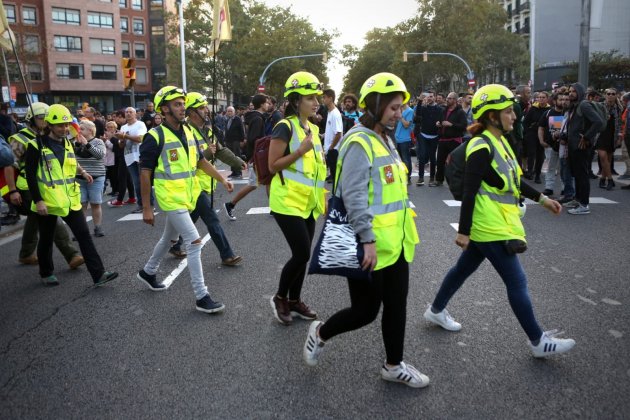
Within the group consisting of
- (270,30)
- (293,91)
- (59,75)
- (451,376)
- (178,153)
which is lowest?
(451,376)

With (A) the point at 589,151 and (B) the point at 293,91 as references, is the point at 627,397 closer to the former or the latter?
(B) the point at 293,91

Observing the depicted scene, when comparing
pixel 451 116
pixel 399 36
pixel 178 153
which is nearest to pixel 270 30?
pixel 399 36

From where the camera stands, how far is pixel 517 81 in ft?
201

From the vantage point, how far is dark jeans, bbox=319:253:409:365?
3.31 meters

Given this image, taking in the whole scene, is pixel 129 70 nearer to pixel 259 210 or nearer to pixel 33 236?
pixel 259 210

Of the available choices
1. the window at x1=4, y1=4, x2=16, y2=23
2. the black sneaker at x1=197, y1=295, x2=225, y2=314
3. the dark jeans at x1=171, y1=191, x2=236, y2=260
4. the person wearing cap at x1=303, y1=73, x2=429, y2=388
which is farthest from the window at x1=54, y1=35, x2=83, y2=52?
the person wearing cap at x1=303, y1=73, x2=429, y2=388

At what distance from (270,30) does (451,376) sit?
55593 millimetres

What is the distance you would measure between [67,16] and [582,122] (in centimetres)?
6127

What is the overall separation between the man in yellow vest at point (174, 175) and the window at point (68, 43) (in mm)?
61860

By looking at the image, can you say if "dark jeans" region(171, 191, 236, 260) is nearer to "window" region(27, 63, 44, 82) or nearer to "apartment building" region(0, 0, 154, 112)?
"apartment building" region(0, 0, 154, 112)

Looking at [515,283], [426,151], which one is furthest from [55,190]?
[426,151]

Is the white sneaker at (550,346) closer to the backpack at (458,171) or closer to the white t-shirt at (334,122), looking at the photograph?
the backpack at (458,171)

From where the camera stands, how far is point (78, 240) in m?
5.82

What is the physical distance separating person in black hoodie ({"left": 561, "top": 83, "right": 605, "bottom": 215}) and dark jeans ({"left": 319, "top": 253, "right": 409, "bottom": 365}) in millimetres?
6762
